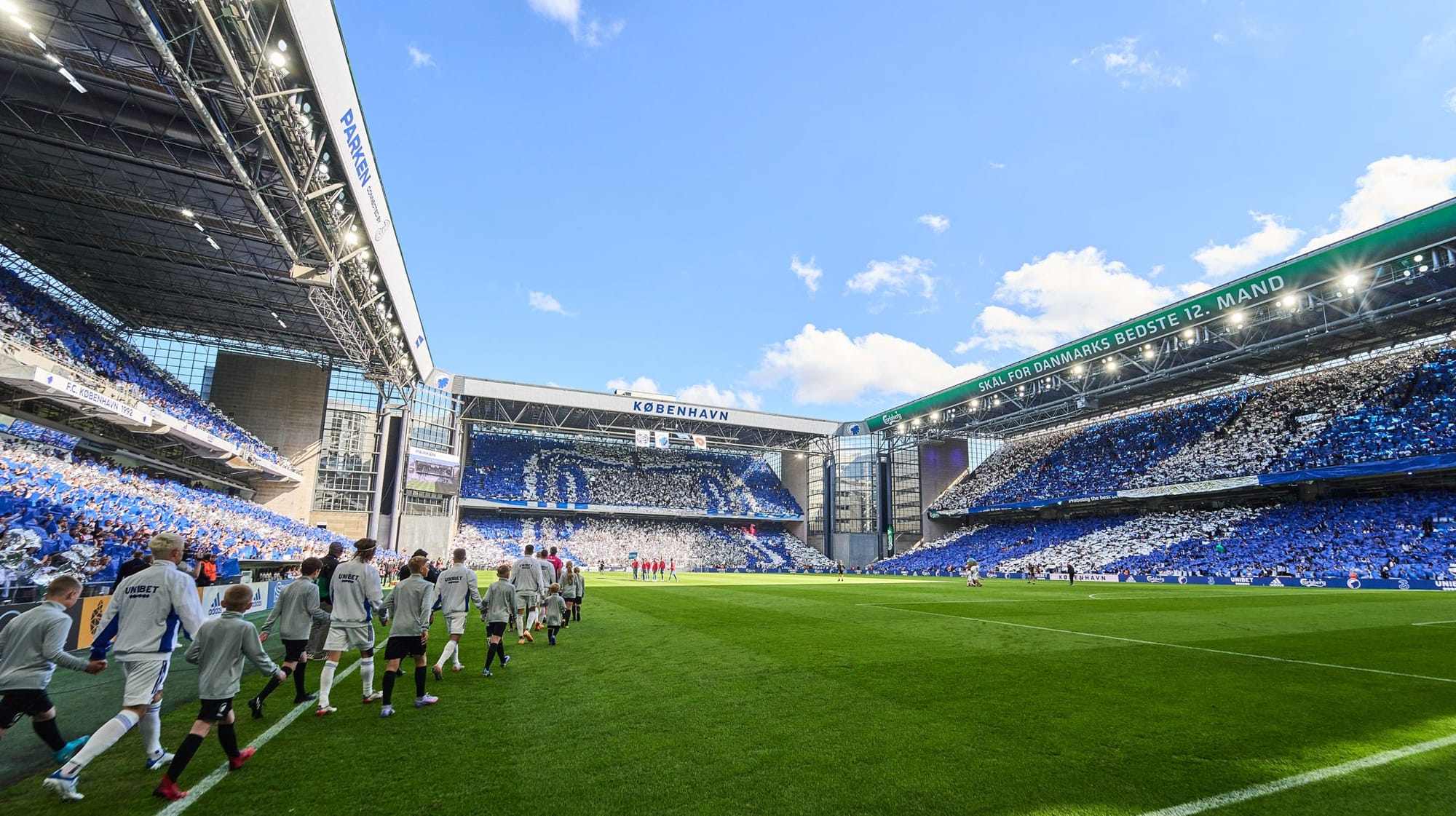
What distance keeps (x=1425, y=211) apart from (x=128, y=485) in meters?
48.9

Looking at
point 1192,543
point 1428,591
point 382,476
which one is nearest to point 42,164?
point 382,476

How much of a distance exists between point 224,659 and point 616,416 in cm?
5007

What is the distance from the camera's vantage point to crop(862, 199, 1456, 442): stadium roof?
26.9 metres

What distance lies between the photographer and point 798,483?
6706 centimetres

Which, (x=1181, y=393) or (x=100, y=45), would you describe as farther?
(x=1181, y=393)

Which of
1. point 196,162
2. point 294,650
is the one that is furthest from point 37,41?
point 294,650

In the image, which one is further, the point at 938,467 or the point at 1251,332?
the point at 938,467

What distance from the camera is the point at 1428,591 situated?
82.9 ft

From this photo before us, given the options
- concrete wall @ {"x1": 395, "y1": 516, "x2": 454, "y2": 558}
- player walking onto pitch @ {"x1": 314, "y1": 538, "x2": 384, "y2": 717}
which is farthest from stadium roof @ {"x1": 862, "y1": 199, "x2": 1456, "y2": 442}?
concrete wall @ {"x1": 395, "y1": 516, "x2": 454, "y2": 558}

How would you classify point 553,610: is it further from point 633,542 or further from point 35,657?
point 633,542

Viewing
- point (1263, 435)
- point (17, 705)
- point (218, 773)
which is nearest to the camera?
point (17, 705)

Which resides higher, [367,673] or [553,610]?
[553,610]

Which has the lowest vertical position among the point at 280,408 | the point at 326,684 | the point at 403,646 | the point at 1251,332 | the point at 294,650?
the point at 326,684

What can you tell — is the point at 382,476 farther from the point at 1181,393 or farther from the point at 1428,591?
the point at 1181,393
